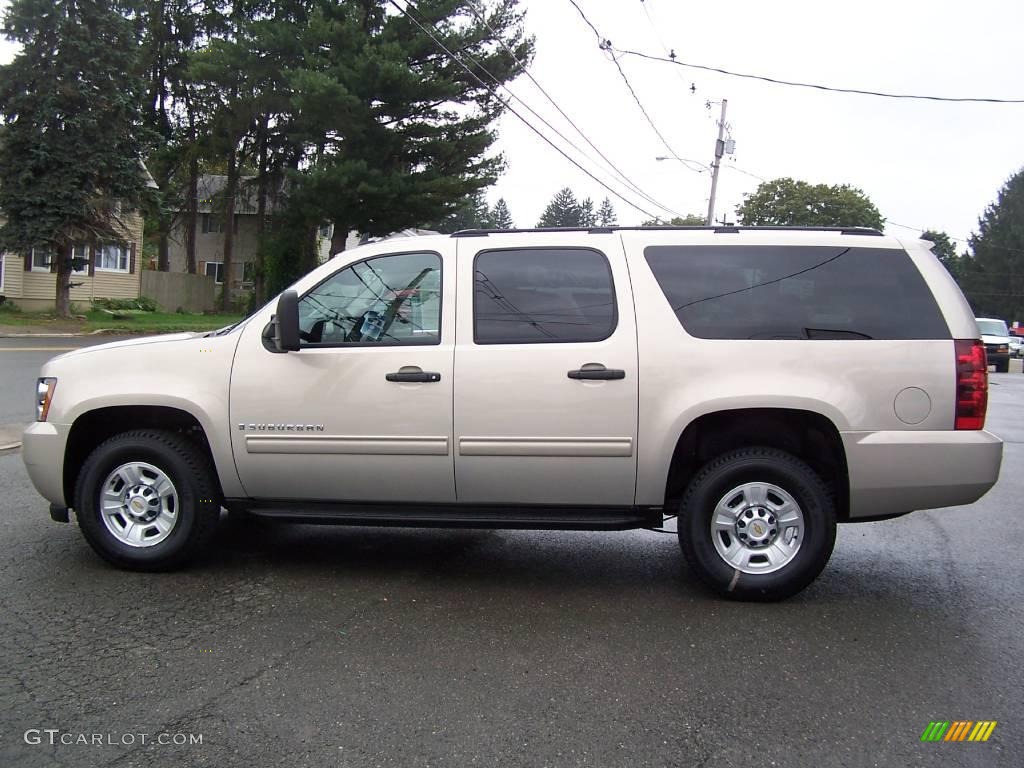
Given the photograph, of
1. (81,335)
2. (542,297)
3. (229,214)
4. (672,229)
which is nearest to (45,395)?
(542,297)

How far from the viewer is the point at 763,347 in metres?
4.49

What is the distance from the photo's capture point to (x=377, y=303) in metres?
4.84

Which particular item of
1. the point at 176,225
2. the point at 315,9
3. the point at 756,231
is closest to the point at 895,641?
the point at 756,231

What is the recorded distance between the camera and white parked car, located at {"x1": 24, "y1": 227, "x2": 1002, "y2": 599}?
443cm

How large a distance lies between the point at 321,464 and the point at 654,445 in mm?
1815

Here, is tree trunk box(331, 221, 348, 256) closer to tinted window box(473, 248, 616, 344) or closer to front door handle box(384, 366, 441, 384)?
tinted window box(473, 248, 616, 344)

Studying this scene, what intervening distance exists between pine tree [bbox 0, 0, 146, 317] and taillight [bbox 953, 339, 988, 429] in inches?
1046

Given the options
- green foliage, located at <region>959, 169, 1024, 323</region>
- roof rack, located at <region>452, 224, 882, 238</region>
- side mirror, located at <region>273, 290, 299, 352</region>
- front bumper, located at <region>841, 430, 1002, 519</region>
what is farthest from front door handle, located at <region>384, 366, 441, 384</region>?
green foliage, located at <region>959, 169, 1024, 323</region>

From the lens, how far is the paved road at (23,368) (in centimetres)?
1028

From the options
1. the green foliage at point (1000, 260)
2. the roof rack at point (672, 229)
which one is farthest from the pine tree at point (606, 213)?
the roof rack at point (672, 229)

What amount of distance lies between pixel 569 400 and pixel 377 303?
1.25 metres

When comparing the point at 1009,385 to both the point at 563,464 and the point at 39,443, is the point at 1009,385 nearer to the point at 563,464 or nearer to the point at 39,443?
the point at 563,464

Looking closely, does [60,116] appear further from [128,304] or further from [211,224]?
[211,224]

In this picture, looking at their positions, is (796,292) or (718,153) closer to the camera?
(796,292)
